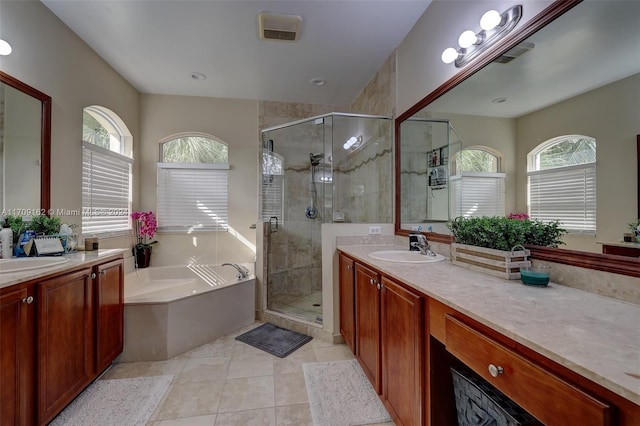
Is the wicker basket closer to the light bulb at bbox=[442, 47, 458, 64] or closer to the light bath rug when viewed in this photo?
the light bulb at bbox=[442, 47, 458, 64]

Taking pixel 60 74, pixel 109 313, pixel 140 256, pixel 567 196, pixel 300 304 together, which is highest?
pixel 60 74

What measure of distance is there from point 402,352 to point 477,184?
103 cm

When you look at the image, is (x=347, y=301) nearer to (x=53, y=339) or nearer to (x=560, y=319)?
(x=560, y=319)

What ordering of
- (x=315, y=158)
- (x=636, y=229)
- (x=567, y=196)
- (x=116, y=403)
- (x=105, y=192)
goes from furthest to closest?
(x=315, y=158) < (x=105, y=192) < (x=116, y=403) < (x=567, y=196) < (x=636, y=229)

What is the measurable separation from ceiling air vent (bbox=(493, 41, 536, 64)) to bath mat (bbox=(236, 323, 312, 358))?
2.52 m

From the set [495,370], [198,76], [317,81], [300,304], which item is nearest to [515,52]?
[495,370]

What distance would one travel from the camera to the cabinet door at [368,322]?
5.02ft

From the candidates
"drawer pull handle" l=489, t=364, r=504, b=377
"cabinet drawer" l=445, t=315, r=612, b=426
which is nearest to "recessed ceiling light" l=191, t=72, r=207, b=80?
"cabinet drawer" l=445, t=315, r=612, b=426

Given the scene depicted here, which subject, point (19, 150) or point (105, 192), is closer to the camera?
point (19, 150)

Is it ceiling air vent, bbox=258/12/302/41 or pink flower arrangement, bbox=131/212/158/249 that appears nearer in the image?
ceiling air vent, bbox=258/12/302/41

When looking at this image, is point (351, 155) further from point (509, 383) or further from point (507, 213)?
point (509, 383)

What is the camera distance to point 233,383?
1.83 m

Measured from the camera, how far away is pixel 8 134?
1744 millimetres

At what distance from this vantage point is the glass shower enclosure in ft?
9.05
